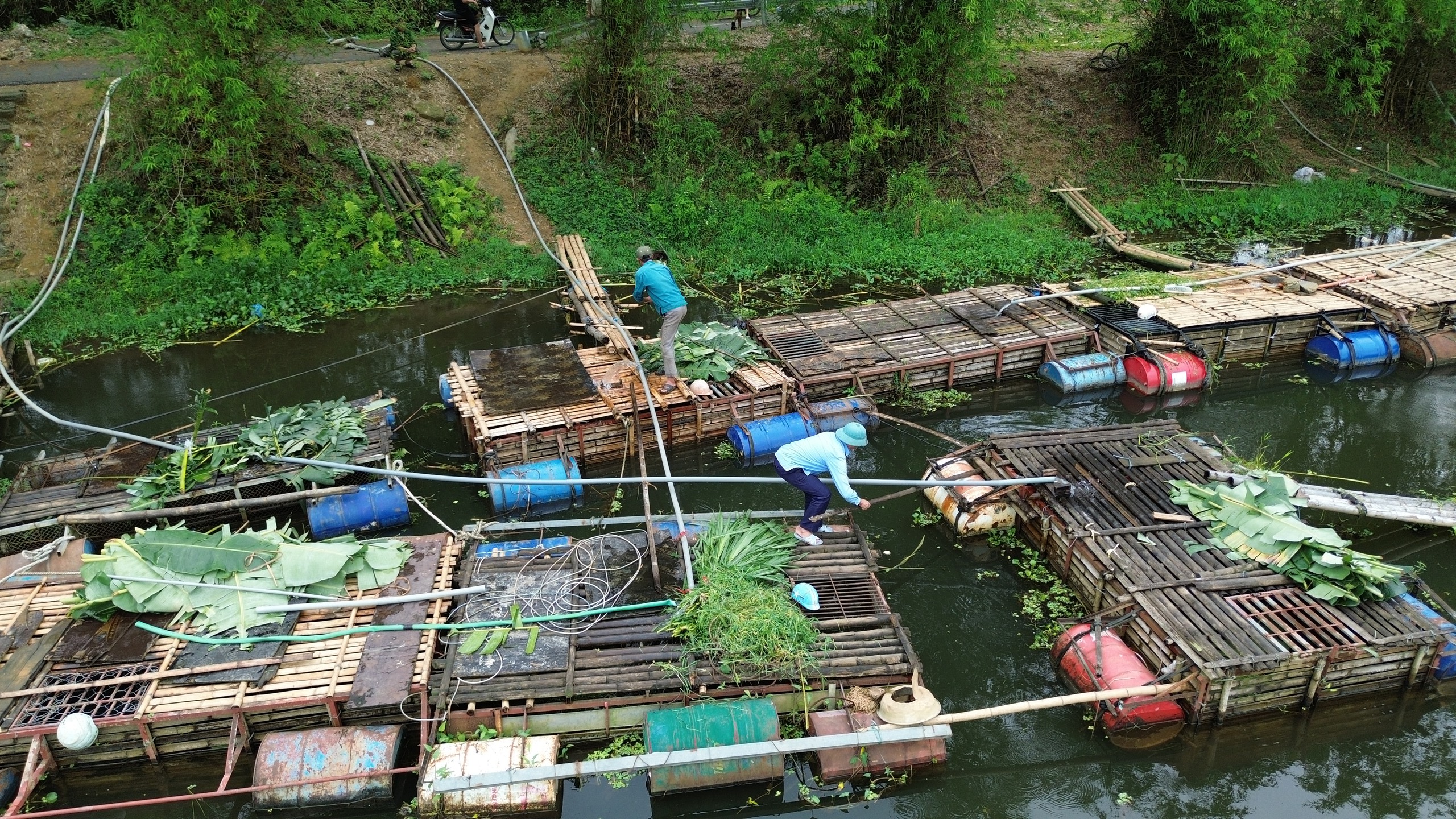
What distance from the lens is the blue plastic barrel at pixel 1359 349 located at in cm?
1451

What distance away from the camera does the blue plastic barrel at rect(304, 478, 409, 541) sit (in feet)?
34.3

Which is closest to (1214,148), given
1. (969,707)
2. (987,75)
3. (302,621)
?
(987,75)

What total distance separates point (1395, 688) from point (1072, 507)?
11.0ft

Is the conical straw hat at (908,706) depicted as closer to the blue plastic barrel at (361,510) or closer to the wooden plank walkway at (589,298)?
the blue plastic barrel at (361,510)

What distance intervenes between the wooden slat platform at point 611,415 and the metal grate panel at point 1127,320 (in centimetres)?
587

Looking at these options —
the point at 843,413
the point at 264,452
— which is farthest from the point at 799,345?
the point at 264,452

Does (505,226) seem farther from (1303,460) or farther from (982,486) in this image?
(1303,460)

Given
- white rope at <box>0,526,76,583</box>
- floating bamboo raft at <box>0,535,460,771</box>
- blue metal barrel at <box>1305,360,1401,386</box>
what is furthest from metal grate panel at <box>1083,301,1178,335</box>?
white rope at <box>0,526,76,583</box>

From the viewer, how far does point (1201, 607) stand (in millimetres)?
8680

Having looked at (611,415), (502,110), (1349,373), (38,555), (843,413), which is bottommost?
(1349,373)

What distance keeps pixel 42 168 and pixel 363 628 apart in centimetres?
1531

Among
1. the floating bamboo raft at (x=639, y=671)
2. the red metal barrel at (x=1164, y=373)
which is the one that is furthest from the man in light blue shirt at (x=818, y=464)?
the red metal barrel at (x=1164, y=373)

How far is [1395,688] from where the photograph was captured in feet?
28.2

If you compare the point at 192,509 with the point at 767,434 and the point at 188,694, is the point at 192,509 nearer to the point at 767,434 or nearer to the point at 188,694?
the point at 188,694
